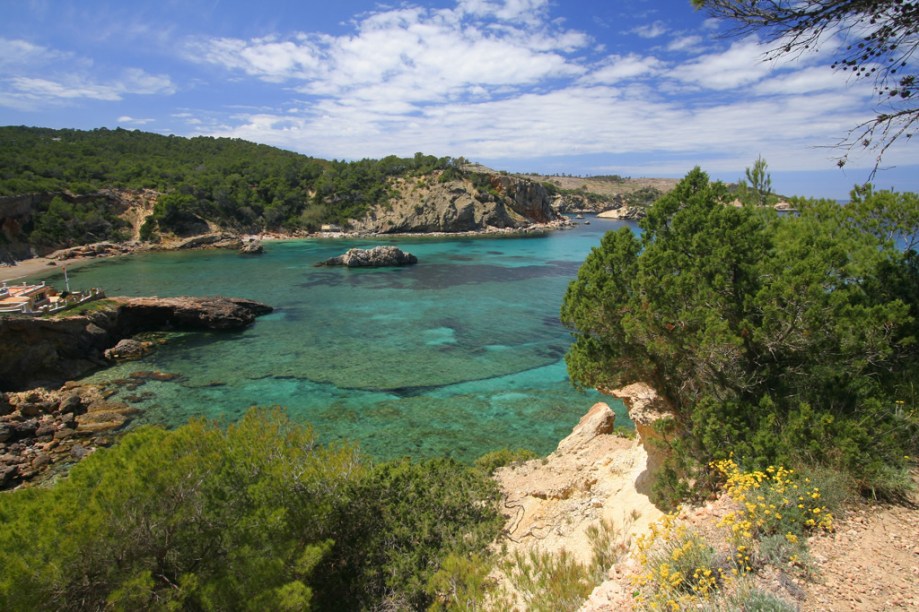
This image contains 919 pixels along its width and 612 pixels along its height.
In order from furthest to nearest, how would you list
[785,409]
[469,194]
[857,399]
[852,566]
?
1. [469,194]
2. [785,409]
3. [857,399]
4. [852,566]

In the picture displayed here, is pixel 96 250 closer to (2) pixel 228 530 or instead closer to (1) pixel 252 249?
(1) pixel 252 249

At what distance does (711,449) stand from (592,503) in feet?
11.6

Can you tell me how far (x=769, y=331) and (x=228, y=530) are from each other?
29.9 ft

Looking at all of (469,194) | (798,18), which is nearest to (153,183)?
(469,194)

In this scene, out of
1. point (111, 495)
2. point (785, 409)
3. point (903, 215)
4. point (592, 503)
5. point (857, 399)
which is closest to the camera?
point (111, 495)

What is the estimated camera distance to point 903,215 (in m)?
9.27

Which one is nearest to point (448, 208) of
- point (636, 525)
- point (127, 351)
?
point (127, 351)

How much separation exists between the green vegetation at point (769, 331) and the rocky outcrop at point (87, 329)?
26654 millimetres

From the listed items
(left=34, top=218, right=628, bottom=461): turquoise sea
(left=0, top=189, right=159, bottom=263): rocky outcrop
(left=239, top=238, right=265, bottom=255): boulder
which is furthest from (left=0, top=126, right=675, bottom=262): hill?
(left=34, top=218, right=628, bottom=461): turquoise sea

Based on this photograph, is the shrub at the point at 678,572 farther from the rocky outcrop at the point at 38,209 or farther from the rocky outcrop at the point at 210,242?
the rocky outcrop at the point at 210,242

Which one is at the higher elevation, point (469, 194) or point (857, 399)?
point (469, 194)

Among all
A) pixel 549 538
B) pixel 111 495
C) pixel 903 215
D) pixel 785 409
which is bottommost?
pixel 549 538

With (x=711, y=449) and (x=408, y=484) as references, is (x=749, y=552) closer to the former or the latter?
(x=711, y=449)

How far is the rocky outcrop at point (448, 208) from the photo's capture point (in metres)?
91.7
